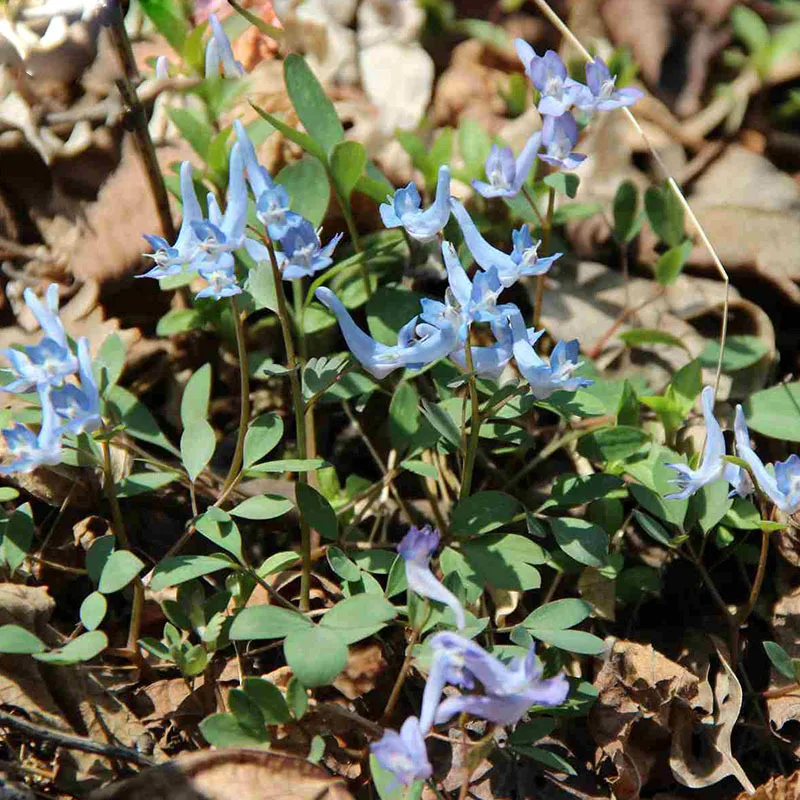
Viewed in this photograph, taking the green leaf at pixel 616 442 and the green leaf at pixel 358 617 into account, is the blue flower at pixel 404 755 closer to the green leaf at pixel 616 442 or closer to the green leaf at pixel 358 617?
the green leaf at pixel 358 617

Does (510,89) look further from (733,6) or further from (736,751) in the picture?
(736,751)

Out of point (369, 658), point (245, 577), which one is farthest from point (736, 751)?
point (245, 577)

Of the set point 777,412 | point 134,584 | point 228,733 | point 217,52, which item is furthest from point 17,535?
point 777,412

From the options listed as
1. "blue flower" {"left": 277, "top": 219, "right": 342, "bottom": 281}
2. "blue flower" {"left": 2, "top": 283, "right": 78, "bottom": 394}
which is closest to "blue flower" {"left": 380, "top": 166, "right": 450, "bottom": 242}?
"blue flower" {"left": 277, "top": 219, "right": 342, "bottom": 281}

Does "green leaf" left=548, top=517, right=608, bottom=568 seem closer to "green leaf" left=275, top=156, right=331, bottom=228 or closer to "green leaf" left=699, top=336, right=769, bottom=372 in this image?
"green leaf" left=699, top=336, right=769, bottom=372

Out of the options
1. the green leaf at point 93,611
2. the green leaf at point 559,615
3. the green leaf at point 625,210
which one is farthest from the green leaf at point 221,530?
the green leaf at point 625,210

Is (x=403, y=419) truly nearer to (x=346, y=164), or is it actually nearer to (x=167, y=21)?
(x=346, y=164)
